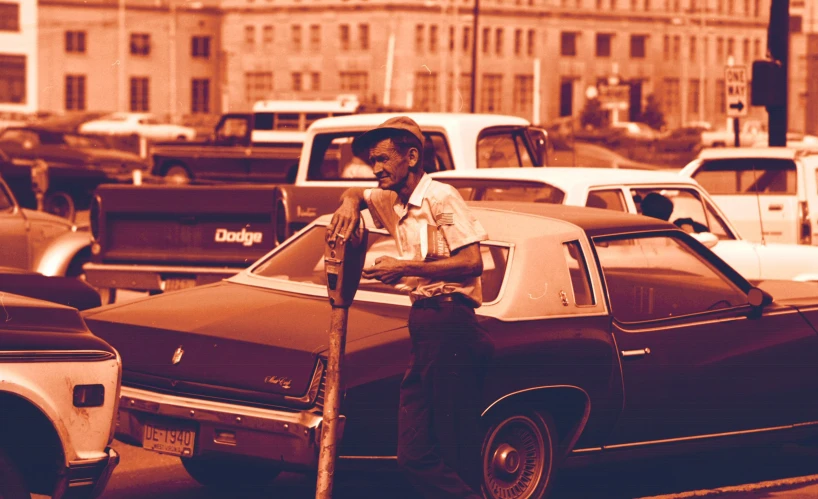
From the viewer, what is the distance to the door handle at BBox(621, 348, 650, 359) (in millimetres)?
6996

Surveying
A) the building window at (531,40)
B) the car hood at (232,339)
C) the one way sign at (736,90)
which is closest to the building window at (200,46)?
the building window at (531,40)

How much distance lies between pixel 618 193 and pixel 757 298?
2.98 metres

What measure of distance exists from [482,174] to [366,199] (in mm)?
4773

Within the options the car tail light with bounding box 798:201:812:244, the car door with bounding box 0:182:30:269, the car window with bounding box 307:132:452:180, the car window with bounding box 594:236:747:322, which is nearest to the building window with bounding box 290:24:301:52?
the car window with bounding box 307:132:452:180

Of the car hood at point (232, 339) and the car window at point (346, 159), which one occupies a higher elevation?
the car window at point (346, 159)

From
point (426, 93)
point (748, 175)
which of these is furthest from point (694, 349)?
point (426, 93)

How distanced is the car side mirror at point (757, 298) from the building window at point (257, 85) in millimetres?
96474

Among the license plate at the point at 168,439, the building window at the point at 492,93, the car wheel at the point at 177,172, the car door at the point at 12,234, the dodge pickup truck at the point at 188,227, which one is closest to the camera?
the license plate at the point at 168,439

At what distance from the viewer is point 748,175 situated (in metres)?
15.5

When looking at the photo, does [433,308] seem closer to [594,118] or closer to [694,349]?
[694,349]

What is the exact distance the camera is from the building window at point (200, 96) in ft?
345

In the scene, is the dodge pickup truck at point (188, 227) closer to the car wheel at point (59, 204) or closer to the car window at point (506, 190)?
the car window at point (506, 190)

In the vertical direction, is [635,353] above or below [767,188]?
below

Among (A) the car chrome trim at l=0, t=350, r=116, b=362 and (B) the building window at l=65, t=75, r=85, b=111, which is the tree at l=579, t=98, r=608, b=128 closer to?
(B) the building window at l=65, t=75, r=85, b=111
